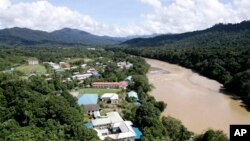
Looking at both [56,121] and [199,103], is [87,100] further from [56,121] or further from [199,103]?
[199,103]

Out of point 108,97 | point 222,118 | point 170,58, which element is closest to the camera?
point 222,118

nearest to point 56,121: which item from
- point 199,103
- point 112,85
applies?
point 199,103

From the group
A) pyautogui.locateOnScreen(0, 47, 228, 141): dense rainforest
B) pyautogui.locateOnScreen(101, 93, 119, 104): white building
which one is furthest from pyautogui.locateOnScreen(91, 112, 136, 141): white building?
pyautogui.locateOnScreen(101, 93, 119, 104): white building

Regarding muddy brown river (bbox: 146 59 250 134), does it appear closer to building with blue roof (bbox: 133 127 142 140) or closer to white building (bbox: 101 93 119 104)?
building with blue roof (bbox: 133 127 142 140)

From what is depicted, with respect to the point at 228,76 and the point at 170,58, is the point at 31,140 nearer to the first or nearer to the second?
the point at 228,76

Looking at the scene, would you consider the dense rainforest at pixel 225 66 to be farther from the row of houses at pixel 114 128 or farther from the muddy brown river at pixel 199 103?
the row of houses at pixel 114 128

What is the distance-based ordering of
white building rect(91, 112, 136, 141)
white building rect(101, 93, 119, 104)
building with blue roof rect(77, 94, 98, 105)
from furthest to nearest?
white building rect(101, 93, 119, 104)
building with blue roof rect(77, 94, 98, 105)
white building rect(91, 112, 136, 141)

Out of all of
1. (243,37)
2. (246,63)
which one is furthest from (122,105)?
(243,37)

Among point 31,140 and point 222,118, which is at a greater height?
point 31,140
